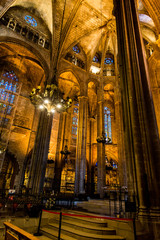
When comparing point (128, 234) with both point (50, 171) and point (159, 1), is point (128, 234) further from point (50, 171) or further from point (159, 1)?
point (50, 171)

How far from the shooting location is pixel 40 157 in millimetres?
10578

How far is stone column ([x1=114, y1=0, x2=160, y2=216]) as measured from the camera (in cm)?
422

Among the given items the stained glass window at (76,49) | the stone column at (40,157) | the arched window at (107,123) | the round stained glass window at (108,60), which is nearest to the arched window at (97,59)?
the round stained glass window at (108,60)

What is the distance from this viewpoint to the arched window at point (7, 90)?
14.9m

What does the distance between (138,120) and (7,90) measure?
14.6 m

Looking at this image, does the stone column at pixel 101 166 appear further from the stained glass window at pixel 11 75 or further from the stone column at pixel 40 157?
the stained glass window at pixel 11 75

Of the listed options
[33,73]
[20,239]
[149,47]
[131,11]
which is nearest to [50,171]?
[33,73]

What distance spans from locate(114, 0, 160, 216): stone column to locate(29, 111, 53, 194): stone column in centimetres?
591

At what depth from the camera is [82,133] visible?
1314 cm

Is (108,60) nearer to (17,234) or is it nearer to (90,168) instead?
(90,168)

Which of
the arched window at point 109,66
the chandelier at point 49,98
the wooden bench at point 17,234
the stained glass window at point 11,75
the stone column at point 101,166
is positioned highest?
the arched window at point 109,66

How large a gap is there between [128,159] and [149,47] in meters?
13.9

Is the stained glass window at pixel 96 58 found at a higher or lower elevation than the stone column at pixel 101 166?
higher

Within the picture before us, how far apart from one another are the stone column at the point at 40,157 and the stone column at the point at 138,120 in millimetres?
5906
